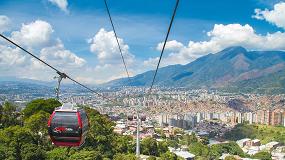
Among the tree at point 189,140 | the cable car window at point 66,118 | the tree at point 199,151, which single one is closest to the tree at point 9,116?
the cable car window at point 66,118

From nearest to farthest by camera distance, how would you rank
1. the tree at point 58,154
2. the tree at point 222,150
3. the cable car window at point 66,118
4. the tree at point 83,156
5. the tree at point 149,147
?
the cable car window at point 66,118 → the tree at point 58,154 → the tree at point 83,156 → the tree at point 149,147 → the tree at point 222,150

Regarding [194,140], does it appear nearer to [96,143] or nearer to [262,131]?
[262,131]

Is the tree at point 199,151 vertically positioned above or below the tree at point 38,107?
below

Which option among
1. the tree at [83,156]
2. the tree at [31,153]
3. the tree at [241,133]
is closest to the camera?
the tree at [31,153]

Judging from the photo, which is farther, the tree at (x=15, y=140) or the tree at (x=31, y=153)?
the tree at (x=31, y=153)

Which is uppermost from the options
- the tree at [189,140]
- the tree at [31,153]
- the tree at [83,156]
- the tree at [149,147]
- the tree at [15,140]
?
the tree at [15,140]

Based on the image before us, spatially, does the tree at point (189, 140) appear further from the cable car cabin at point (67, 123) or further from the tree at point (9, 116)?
the cable car cabin at point (67, 123)

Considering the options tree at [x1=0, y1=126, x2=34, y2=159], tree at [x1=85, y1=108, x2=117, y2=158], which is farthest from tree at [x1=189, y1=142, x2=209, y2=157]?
tree at [x1=0, y1=126, x2=34, y2=159]

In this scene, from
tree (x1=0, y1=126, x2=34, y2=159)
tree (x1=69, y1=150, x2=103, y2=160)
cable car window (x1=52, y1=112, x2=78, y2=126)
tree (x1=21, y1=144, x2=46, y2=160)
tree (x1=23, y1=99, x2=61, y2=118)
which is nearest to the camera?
cable car window (x1=52, y1=112, x2=78, y2=126)

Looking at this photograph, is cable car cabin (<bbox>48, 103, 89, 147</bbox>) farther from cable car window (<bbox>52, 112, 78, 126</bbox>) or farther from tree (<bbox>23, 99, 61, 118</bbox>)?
tree (<bbox>23, 99, 61, 118</bbox>)
